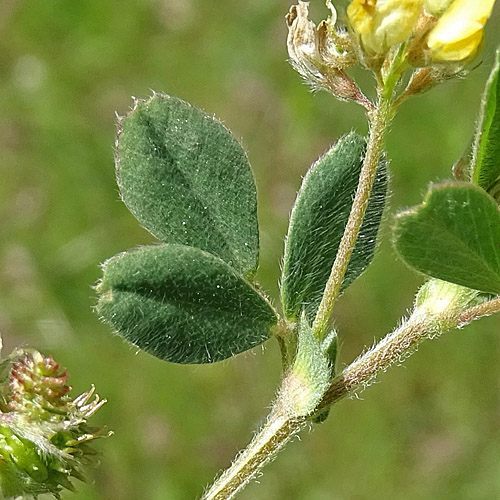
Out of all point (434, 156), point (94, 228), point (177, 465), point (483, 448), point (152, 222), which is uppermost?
point (152, 222)

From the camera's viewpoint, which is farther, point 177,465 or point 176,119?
point 177,465

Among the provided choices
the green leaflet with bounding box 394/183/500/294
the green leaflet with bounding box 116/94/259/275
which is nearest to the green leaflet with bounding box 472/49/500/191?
the green leaflet with bounding box 394/183/500/294

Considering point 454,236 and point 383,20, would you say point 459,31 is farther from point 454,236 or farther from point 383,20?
point 454,236

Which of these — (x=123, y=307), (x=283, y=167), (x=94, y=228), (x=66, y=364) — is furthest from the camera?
(x=283, y=167)

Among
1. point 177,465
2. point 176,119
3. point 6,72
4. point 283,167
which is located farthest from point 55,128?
point 176,119

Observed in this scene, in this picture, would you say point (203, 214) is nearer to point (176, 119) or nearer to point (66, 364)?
point (176, 119)

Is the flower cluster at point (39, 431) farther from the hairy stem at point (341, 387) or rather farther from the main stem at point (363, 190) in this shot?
the main stem at point (363, 190)

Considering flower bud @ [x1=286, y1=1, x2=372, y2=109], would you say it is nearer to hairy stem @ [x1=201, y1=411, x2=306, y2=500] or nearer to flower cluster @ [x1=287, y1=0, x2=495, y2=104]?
flower cluster @ [x1=287, y1=0, x2=495, y2=104]

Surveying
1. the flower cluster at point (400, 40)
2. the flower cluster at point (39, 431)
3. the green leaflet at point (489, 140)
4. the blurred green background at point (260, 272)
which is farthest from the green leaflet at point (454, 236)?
the blurred green background at point (260, 272)
